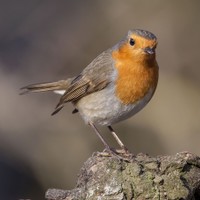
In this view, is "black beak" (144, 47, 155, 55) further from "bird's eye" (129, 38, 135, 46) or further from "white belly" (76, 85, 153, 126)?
"white belly" (76, 85, 153, 126)

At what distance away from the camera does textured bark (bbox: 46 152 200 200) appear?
4.78 meters

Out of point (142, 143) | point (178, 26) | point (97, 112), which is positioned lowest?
point (142, 143)

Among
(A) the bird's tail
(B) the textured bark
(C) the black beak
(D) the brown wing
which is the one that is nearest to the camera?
(B) the textured bark

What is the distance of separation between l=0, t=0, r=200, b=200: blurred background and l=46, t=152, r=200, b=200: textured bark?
3739 mm

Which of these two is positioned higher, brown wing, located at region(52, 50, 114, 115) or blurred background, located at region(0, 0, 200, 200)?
brown wing, located at region(52, 50, 114, 115)

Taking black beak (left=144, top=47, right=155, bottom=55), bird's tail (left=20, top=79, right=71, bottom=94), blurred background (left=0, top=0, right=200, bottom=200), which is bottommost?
blurred background (left=0, top=0, right=200, bottom=200)

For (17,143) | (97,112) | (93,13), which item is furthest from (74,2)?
(97,112)

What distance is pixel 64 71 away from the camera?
10078 mm

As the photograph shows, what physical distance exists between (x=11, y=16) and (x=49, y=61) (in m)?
0.88

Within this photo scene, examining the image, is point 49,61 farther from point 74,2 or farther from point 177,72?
point 177,72

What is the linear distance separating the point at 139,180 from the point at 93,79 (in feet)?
5.85

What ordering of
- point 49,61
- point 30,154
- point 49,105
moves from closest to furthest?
point 30,154 < point 49,105 < point 49,61

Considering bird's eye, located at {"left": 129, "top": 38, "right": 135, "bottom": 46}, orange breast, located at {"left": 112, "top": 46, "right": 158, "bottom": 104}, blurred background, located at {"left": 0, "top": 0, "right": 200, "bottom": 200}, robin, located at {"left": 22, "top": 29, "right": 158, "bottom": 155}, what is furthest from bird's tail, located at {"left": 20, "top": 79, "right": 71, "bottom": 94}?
blurred background, located at {"left": 0, "top": 0, "right": 200, "bottom": 200}

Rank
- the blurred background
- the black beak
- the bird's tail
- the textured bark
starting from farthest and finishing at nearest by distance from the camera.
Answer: the blurred background, the bird's tail, the black beak, the textured bark
